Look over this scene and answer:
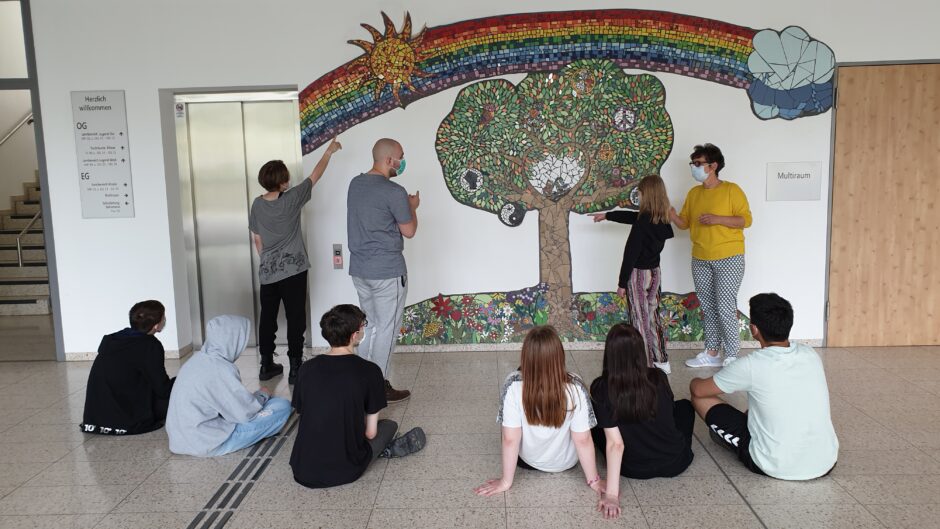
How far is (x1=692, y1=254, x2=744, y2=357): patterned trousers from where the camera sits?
15.9 ft

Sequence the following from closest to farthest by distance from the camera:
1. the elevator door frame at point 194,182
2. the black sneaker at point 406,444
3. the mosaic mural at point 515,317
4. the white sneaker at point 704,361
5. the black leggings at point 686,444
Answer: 1. the black leggings at point 686,444
2. the black sneaker at point 406,444
3. the white sneaker at point 704,361
4. the mosaic mural at point 515,317
5. the elevator door frame at point 194,182

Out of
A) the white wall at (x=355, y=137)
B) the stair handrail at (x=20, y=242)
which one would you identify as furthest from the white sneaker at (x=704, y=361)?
the stair handrail at (x=20, y=242)

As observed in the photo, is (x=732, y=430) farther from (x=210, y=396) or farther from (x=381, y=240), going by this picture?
(x=210, y=396)

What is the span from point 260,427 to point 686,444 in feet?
7.32

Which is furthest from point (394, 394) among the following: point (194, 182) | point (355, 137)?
point (194, 182)

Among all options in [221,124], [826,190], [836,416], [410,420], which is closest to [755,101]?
[826,190]

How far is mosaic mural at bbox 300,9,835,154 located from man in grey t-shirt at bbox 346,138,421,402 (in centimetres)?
140

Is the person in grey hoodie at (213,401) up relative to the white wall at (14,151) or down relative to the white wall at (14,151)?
down

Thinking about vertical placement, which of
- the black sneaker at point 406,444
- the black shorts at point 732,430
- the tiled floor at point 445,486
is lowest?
the tiled floor at point 445,486

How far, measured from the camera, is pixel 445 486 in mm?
3131

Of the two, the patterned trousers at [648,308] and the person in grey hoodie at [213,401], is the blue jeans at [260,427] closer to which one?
the person in grey hoodie at [213,401]

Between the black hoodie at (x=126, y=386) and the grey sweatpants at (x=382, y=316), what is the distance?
1206mm

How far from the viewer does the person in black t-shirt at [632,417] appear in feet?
9.42

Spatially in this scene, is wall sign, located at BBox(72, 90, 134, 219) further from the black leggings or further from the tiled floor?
the black leggings
